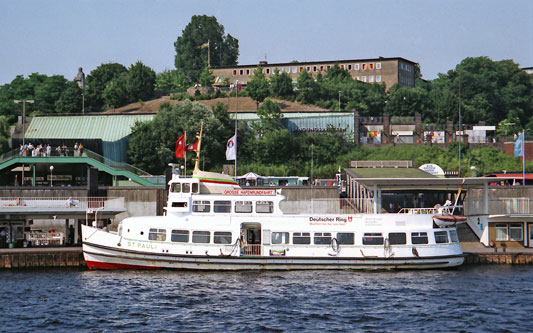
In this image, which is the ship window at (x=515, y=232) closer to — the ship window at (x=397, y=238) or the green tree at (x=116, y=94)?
the ship window at (x=397, y=238)

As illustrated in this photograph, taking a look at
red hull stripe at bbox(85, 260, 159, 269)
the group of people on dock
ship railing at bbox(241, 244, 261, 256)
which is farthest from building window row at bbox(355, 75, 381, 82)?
red hull stripe at bbox(85, 260, 159, 269)

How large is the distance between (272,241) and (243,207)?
3425 millimetres

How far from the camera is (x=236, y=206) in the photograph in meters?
48.6

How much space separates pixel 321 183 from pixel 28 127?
4697cm

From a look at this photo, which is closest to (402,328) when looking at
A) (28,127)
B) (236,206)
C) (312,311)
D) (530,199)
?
(312,311)

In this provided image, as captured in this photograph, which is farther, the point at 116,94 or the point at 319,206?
the point at 116,94

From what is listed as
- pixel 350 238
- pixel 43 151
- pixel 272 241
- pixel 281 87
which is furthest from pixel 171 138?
pixel 281 87

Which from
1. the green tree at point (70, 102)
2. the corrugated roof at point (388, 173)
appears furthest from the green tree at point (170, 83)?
the corrugated roof at point (388, 173)

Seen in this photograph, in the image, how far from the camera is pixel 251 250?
47.4m

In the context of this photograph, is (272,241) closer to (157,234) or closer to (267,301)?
(157,234)

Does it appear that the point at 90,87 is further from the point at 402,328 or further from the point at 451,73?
the point at 402,328

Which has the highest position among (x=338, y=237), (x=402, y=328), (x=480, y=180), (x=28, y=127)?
(x=28, y=127)

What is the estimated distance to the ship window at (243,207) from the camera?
48500mm

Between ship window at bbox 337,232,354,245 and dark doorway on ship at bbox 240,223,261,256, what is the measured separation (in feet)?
19.2
